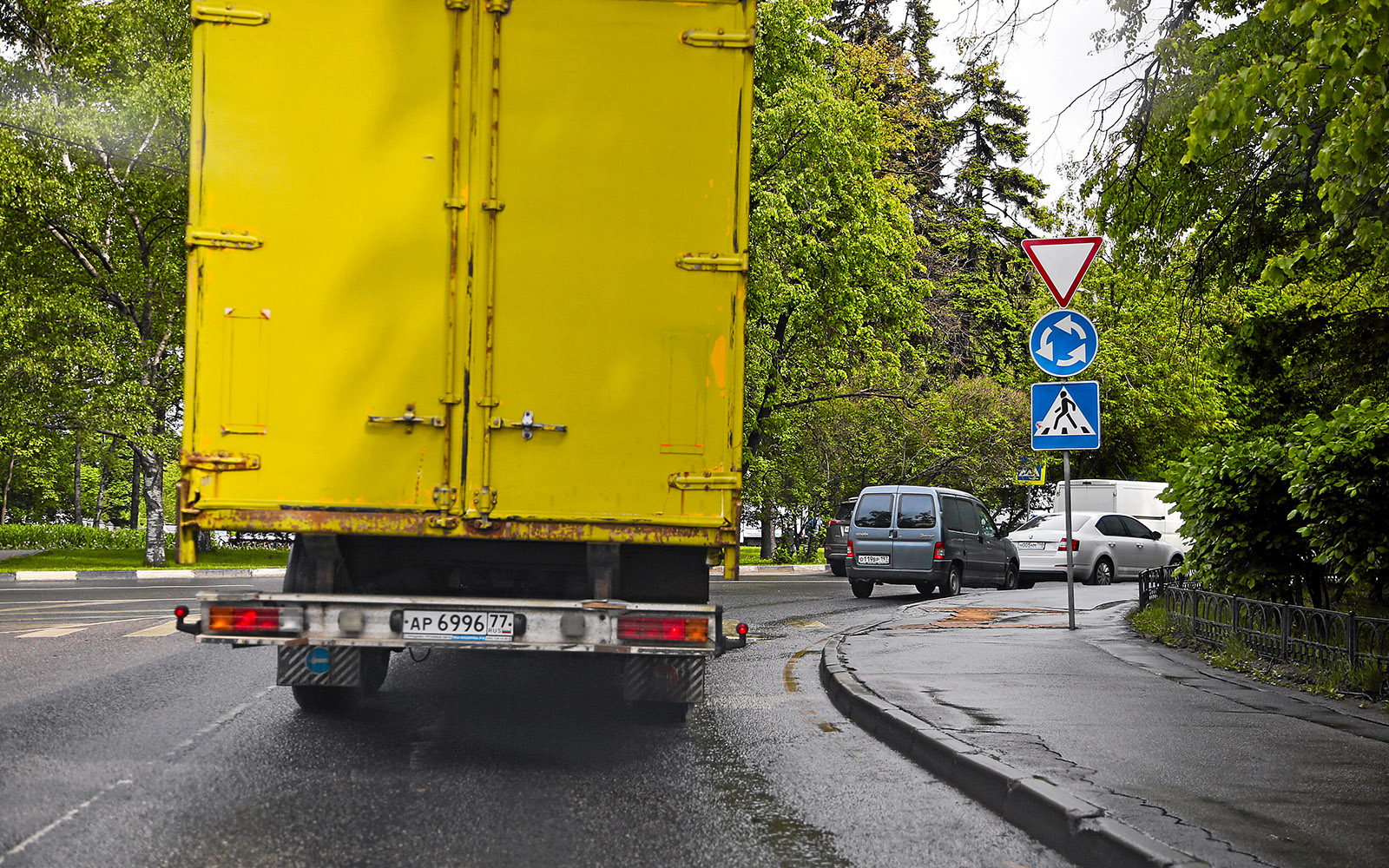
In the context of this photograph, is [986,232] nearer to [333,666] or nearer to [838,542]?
[838,542]

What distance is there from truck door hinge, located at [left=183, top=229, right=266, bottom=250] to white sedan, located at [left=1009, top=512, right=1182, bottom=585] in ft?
68.8

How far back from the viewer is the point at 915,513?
67.1ft

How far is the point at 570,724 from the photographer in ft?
24.9

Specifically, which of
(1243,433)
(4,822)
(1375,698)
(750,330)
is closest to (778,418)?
(750,330)

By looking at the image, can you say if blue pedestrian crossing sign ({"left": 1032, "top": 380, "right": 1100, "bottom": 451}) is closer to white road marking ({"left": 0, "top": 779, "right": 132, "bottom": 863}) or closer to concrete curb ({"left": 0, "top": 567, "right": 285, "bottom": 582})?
white road marking ({"left": 0, "top": 779, "right": 132, "bottom": 863})

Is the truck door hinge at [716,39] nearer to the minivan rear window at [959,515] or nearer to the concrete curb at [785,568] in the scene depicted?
the minivan rear window at [959,515]

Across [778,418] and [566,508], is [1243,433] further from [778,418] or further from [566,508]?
[778,418]

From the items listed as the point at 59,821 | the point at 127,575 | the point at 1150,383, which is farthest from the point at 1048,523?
the point at 59,821

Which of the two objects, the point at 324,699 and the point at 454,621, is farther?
the point at 324,699

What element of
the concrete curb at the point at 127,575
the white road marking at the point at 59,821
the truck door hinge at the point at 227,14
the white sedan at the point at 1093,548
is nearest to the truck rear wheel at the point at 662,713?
the white road marking at the point at 59,821

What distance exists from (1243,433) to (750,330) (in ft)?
55.3

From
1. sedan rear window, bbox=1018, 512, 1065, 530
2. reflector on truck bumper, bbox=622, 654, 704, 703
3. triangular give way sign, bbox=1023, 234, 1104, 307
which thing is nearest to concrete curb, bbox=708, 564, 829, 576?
sedan rear window, bbox=1018, 512, 1065, 530

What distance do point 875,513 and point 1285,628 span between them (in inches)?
451

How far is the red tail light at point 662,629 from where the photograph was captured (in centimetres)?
613
